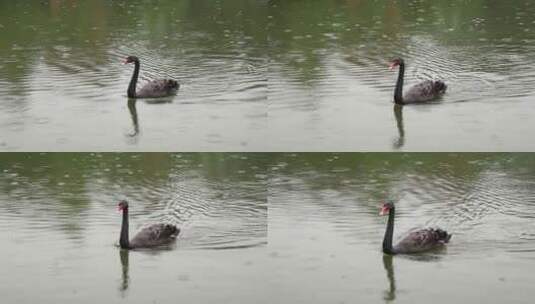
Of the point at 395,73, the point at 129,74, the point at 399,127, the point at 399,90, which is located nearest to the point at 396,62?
the point at 399,90

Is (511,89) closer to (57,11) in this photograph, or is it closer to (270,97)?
(270,97)

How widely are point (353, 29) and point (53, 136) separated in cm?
496

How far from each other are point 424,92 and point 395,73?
1.01 m

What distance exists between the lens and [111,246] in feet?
37.4

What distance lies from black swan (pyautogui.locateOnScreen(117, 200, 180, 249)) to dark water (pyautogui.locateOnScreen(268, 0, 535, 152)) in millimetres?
1415

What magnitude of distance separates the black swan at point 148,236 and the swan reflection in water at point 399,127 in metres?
2.10

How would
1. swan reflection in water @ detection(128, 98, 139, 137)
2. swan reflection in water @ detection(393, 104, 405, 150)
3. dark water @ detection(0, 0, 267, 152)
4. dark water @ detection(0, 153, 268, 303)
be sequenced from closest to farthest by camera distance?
dark water @ detection(0, 153, 268, 303) < swan reflection in water @ detection(393, 104, 405, 150) < dark water @ detection(0, 0, 267, 152) < swan reflection in water @ detection(128, 98, 139, 137)

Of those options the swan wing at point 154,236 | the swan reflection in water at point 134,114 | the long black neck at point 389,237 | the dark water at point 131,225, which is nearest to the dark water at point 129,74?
the swan reflection in water at point 134,114

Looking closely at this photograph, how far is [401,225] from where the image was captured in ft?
38.9

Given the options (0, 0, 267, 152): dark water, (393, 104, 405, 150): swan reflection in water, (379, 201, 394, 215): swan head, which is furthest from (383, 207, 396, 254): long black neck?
(0, 0, 267, 152): dark water

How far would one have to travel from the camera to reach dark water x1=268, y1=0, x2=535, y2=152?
12.7 metres

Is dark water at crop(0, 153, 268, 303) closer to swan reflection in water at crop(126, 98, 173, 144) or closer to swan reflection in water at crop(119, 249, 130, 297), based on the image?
swan reflection in water at crop(119, 249, 130, 297)

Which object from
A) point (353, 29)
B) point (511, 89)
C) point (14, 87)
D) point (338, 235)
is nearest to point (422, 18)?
point (353, 29)

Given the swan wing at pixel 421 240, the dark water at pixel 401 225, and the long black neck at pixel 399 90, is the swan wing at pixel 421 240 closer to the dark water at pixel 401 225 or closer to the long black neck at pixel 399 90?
the dark water at pixel 401 225
